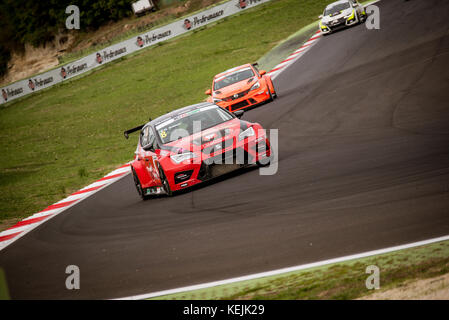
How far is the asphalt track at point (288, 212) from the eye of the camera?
6.26 meters

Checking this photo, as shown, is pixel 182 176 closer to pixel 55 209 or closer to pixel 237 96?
pixel 55 209

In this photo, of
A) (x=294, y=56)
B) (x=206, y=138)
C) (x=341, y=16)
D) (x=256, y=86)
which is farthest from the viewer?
(x=341, y=16)

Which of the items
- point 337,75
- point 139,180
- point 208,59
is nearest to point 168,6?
point 208,59

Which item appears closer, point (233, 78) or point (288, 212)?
point (288, 212)

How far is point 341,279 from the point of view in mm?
5145

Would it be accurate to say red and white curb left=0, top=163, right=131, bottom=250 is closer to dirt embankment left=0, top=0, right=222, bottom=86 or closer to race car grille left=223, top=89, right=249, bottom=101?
race car grille left=223, top=89, right=249, bottom=101

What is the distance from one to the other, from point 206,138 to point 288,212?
332 cm

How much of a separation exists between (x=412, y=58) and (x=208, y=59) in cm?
1774

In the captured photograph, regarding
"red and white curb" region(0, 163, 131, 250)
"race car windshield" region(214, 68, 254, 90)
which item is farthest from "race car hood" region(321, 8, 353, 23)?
"red and white curb" region(0, 163, 131, 250)

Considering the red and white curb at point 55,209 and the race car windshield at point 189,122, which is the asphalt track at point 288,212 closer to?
the red and white curb at point 55,209

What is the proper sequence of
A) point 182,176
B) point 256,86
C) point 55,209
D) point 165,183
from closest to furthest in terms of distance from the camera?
point 182,176, point 165,183, point 55,209, point 256,86

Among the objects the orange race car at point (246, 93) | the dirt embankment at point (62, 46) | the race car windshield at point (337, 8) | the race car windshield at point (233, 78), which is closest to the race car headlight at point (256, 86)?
the orange race car at point (246, 93)

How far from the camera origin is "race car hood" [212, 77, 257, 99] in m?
19.2

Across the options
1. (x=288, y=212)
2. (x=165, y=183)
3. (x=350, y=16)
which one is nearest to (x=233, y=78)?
(x=165, y=183)
